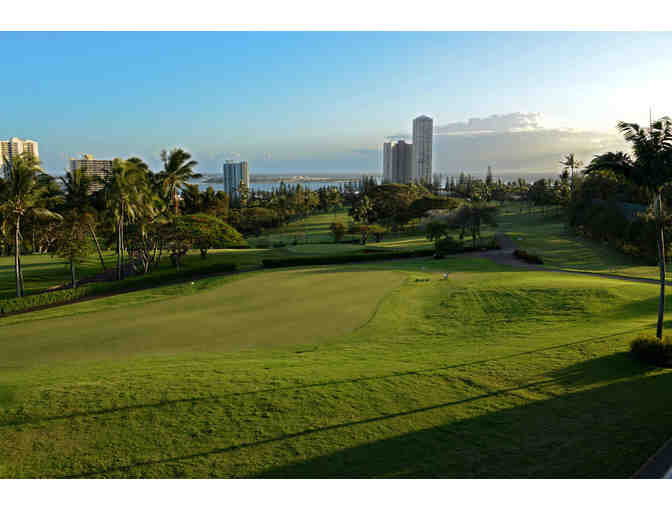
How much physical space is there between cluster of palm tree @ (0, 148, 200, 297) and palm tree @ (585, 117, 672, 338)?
31.2m

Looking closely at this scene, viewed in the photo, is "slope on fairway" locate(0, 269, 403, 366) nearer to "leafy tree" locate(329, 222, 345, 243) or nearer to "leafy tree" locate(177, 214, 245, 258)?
"leafy tree" locate(177, 214, 245, 258)

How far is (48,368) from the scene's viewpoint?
1202cm

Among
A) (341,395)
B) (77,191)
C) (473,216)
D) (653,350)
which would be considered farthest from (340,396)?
(473,216)

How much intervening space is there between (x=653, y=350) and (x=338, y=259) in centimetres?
3150

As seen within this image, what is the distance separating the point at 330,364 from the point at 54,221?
35466 millimetres

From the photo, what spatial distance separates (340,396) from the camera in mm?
8461

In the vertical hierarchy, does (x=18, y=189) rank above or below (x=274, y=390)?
above

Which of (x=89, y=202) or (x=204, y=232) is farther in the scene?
(x=89, y=202)

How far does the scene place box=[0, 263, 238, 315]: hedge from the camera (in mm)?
23562

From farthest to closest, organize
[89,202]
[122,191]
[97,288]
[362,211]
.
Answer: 1. [362,211]
2. [89,202]
3. [122,191]
4. [97,288]

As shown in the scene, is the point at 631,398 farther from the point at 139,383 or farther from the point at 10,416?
the point at 10,416

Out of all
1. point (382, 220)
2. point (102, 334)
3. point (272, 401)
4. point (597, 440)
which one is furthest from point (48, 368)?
point (382, 220)

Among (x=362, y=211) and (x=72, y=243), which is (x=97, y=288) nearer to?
(x=72, y=243)

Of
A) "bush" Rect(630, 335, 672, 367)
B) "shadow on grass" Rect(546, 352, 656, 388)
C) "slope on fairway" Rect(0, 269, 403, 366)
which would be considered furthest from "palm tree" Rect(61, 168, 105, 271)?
"bush" Rect(630, 335, 672, 367)
